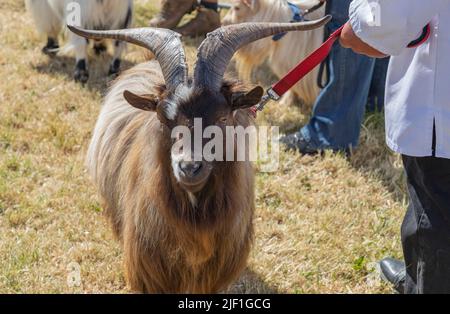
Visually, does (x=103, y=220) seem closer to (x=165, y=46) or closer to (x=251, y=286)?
(x=251, y=286)

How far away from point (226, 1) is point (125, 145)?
19.9ft

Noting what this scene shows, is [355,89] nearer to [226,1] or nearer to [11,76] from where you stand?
[11,76]

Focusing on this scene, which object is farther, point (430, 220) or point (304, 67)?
point (304, 67)

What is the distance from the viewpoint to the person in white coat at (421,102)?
7.52 feet

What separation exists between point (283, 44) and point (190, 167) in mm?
3590

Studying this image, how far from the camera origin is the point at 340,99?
200 inches

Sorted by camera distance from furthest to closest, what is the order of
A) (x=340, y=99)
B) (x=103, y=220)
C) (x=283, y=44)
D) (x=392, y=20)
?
(x=283, y=44), (x=340, y=99), (x=103, y=220), (x=392, y=20)

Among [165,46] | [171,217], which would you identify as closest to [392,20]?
[165,46]

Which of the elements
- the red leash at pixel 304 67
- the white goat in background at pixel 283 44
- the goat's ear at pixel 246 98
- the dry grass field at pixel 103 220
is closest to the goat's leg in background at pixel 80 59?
the dry grass field at pixel 103 220

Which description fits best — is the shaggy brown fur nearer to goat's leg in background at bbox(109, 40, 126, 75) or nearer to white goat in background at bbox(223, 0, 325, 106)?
white goat in background at bbox(223, 0, 325, 106)

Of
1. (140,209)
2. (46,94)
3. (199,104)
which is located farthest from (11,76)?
(199,104)

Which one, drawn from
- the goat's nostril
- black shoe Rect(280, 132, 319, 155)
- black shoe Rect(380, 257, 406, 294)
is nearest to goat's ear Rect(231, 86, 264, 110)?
the goat's nostril

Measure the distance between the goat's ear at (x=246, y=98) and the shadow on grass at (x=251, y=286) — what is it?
1.35m

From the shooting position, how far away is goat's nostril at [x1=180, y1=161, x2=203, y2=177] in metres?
2.71
